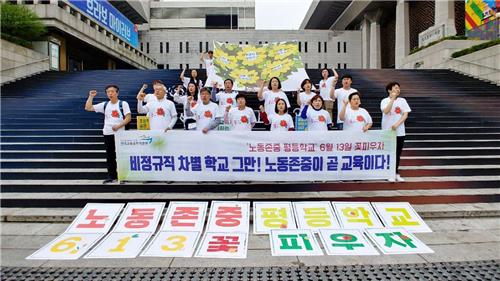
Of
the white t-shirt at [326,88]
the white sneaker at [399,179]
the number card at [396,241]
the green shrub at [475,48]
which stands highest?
the green shrub at [475,48]

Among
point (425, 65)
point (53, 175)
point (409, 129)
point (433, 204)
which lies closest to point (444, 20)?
point (425, 65)

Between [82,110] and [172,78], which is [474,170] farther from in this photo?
[172,78]

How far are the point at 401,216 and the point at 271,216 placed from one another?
5.92ft

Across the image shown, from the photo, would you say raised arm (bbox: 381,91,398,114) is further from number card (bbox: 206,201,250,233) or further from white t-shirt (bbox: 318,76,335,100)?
number card (bbox: 206,201,250,233)

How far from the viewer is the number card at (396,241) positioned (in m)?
3.77

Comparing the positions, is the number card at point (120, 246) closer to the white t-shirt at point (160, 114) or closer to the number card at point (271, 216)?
the number card at point (271, 216)

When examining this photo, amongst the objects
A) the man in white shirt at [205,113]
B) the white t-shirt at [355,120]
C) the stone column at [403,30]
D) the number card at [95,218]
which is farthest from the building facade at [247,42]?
the number card at [95,218]

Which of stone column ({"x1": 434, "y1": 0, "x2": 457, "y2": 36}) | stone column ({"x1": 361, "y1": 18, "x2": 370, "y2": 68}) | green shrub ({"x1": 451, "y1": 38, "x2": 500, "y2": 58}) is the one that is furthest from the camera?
stone column ({"x1": 361, "y1": 18, "x2": 370, "y2": 68})

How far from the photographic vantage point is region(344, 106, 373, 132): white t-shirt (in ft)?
→ 17.7

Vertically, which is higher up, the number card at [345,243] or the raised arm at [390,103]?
the raised arm at [390,103]

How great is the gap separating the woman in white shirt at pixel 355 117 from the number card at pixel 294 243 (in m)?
2.05

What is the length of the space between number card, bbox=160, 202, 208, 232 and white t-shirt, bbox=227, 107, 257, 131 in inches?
57.8

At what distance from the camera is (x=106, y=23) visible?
2616cm

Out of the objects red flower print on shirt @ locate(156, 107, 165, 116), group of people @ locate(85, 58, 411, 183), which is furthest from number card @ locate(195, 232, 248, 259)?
red flower print on shirt @ locate(156, 107, 165, 116)
